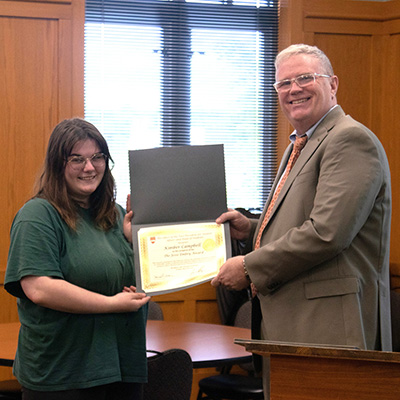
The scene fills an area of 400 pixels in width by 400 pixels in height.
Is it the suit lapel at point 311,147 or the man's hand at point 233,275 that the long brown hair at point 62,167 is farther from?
the suit lapel at point 311,147

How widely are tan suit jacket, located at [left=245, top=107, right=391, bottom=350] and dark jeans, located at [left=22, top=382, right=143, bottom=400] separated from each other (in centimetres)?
52

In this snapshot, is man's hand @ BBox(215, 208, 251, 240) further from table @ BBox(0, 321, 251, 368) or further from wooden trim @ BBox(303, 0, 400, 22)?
wooden trim @ BBox(303, 0, 400, 22)

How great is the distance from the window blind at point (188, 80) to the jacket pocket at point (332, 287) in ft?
10.5

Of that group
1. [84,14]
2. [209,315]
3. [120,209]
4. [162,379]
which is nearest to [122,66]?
[84,14]

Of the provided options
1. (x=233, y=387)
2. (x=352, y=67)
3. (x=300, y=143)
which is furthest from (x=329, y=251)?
(x=352, y=67)

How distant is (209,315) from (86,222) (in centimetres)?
303

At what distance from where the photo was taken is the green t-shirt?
212 cm

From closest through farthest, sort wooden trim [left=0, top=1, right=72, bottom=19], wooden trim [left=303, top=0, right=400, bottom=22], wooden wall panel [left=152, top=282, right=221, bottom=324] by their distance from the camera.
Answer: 1. wooden trim [left=0, top=1, right=72, bottom=19]
2. wooden wall panel [left=152, top=282, right=221, bottom=324]
3. wooden trim [left=303, top=0, right=400, bottom=22]

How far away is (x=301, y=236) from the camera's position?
2178 mm

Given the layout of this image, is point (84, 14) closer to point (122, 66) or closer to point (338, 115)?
point (122, 66)

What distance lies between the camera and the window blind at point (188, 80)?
5.19m

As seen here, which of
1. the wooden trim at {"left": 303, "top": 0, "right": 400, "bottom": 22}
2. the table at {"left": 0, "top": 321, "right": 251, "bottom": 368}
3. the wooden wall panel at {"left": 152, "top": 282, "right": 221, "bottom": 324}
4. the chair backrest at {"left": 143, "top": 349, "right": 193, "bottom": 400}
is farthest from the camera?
the wooden trim at {"left": 303, "top": 0, "right": 400, "bottom": 22}

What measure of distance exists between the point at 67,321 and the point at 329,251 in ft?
2.94

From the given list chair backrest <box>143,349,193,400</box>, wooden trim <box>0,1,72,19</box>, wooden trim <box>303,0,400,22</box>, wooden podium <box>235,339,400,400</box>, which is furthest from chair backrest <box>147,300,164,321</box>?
wooden podium <box>235,339,400,400</box>
